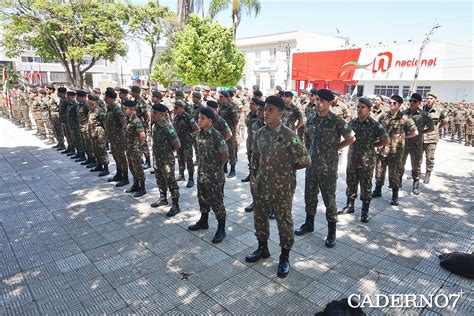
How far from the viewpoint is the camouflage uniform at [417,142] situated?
6012 millimetres

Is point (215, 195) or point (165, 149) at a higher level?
point (165, 149)

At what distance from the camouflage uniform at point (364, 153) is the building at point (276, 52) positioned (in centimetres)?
3523

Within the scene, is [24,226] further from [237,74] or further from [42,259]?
[237,74]

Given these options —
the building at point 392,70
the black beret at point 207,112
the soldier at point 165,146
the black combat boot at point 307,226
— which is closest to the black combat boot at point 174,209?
the soldier at point 165,146

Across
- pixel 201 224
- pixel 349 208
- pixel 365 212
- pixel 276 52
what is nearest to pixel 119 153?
pixel 201 224

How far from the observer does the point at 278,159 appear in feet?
11.1

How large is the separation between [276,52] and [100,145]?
39641 mm

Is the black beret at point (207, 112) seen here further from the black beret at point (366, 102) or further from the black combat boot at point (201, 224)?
the black beret at point (366, 102)

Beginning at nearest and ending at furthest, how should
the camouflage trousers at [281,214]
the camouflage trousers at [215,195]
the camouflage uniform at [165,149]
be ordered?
1. the camouflage trousers at [281,214]
2. the camouflage trousers at [215,195]
3. the camouflage uniform at [165,149]

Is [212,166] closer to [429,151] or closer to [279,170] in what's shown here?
[279,170]

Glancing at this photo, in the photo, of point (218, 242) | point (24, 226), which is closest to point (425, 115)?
point (218, 242)

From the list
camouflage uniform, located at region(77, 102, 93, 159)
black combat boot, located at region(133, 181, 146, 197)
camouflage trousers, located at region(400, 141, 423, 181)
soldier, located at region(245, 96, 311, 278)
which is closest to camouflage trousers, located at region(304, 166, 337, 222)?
soldier, located at region(245, 96, 311, 278)

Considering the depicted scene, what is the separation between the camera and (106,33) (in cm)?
1988

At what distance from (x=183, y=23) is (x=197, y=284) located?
22.2 m
